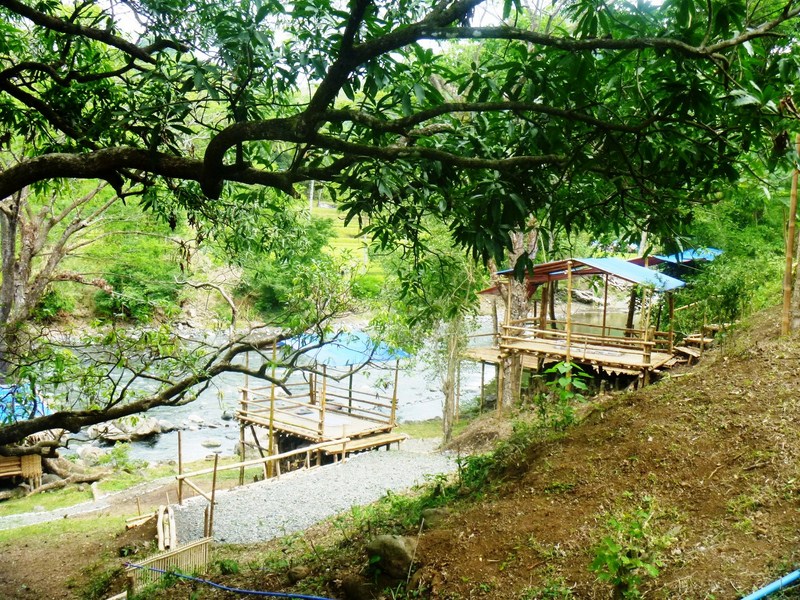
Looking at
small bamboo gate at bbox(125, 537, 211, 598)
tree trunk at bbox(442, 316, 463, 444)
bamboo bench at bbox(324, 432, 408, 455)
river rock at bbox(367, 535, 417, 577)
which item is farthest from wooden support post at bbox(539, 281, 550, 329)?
river rock at bbox(367, 535, 417, 577)

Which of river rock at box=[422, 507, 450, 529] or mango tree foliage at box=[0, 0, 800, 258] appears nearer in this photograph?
mango tree foliage at box=[0, 0, 800, 258]

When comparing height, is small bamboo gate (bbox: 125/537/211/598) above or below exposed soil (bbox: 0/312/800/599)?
below

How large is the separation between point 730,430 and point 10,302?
1068 cm

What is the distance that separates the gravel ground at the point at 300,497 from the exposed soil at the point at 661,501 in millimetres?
4712

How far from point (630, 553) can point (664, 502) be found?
2.96 feet

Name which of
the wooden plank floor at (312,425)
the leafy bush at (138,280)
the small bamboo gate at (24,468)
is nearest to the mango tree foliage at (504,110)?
the leafy bush at (138,280)

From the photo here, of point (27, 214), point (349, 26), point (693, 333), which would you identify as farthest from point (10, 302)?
point (693, 333)

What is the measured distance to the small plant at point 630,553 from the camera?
9.30ft

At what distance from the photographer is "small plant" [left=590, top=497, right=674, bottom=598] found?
9.30 ft

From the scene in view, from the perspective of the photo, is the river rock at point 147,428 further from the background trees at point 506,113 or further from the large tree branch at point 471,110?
the large tree branch at point 471,110

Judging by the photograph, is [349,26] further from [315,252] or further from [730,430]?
[315,252]

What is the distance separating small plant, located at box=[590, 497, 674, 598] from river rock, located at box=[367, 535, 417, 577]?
1.14 m

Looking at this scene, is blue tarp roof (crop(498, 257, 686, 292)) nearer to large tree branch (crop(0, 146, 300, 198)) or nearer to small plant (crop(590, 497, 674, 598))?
small plant (crop(590, 497, 674, 598))

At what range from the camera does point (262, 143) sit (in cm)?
480
